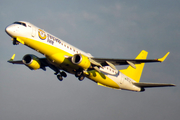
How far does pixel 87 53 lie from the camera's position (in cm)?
3828

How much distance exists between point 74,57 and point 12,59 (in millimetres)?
14869

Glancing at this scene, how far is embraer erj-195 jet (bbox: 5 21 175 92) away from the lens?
1262 inches

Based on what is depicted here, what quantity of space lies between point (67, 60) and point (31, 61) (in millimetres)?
6734

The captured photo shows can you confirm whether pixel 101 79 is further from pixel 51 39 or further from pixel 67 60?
pixel 51 39

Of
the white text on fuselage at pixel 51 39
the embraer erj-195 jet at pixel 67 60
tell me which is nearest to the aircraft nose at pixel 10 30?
the embraer erj-195 jet at pixel 67 60

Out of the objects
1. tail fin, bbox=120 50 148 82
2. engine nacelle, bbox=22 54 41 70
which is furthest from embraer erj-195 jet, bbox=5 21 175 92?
tail fin, bbox=120 50 148 82

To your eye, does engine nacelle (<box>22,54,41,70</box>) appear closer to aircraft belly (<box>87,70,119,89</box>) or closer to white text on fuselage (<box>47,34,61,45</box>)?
white text on fuselage (<box>47,34,61,45</box>)

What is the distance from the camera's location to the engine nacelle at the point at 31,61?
1494 inches

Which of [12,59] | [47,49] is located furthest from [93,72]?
[12,59]

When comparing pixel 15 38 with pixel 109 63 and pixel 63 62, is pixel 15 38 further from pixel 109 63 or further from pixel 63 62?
pixel 109 63

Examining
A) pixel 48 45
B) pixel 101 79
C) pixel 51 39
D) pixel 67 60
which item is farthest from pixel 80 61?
pixel 101 79

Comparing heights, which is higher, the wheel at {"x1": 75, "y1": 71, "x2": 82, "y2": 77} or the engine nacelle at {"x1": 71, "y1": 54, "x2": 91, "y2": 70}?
the engine nacelle at {"x1": 71, "y1": 54, "x2": 91, "y2": 70}

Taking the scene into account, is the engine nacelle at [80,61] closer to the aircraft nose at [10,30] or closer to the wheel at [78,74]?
the wheel at [78,74]

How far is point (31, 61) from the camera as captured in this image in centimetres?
3800
